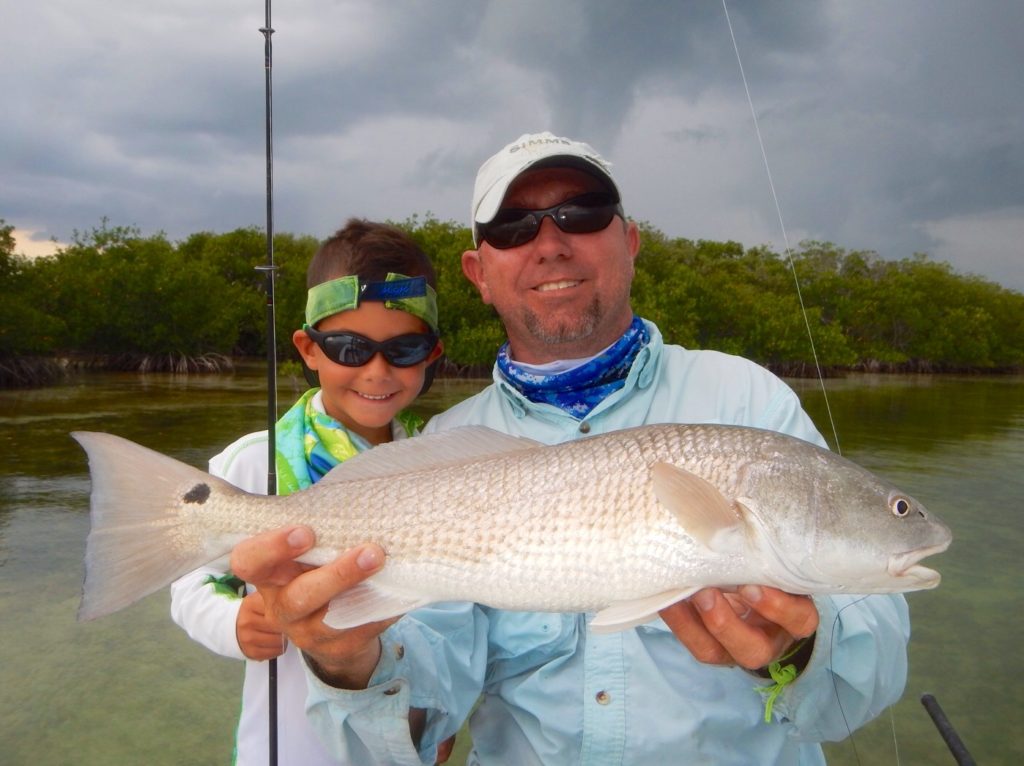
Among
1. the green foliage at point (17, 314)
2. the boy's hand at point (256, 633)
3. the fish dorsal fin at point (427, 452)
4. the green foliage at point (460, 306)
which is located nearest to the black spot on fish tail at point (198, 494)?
the fish dorsal fin at point (427, 452)

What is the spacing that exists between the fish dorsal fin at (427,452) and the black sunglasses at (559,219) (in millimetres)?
958

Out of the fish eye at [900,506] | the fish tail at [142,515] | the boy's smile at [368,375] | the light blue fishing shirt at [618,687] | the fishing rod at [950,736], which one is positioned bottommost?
the fishing rod at [950,736]

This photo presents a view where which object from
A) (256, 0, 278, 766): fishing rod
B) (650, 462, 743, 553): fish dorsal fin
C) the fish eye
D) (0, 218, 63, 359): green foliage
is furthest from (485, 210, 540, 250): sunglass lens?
(0, 218, 63, 359): green foliage

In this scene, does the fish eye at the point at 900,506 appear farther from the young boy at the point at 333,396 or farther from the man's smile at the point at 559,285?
the young boy at the point at 333,396

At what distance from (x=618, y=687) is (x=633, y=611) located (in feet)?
1.93

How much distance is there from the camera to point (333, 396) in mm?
2871

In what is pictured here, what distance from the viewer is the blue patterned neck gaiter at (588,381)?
8.68 ft

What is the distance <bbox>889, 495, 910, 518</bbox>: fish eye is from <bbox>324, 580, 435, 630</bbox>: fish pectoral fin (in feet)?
3.71

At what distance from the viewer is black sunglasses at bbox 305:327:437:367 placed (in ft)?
9.13

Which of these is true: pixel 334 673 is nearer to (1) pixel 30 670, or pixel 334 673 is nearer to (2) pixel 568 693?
(2) pixel 568 693

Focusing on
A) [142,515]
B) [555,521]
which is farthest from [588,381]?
[142,515]

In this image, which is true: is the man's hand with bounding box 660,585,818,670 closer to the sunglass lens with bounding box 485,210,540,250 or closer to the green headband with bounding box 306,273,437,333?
the sunglass lens with bounding box 485,210,540,250

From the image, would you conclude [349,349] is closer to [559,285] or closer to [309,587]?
[559,285]

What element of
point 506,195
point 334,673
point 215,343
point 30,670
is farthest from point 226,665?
point 215,343
